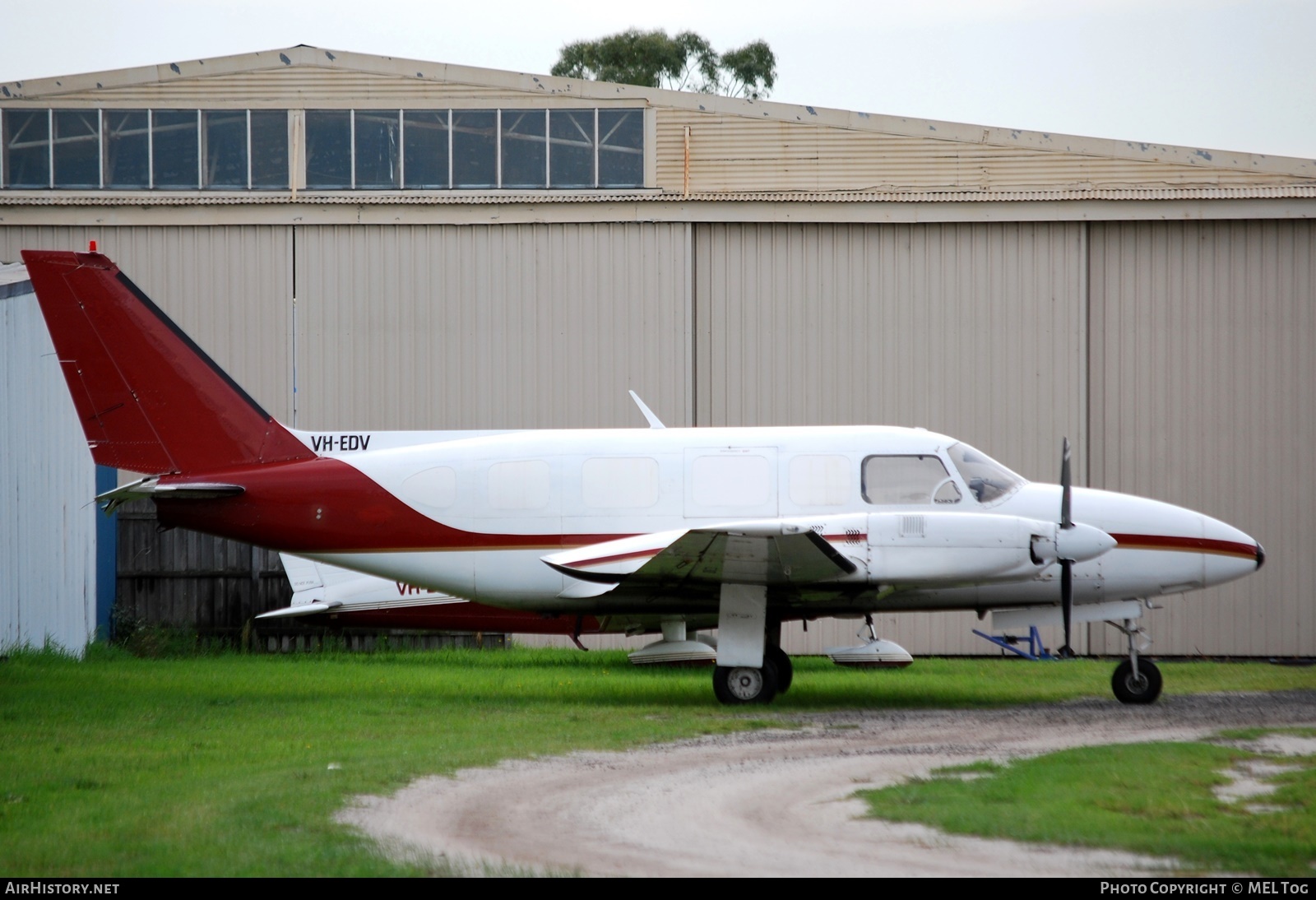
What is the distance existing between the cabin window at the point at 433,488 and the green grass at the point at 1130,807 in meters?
6.47

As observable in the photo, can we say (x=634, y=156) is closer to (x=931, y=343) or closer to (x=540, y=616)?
(x=931, y=343)

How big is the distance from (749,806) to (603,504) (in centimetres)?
593

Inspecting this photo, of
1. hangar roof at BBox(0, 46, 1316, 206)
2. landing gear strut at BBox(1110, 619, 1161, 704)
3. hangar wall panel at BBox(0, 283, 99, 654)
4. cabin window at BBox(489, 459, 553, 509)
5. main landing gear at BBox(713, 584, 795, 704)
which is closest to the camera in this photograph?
main landing gear at BBox(713, 584, 795, 704)

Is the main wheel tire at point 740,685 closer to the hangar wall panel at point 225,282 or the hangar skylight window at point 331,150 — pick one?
the hangar wall panel at point 225,282

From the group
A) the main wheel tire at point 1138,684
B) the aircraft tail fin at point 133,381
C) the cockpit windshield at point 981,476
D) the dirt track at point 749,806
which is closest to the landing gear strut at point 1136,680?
the main wheel tire at point 1138,684

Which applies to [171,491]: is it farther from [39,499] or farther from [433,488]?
[39,499]

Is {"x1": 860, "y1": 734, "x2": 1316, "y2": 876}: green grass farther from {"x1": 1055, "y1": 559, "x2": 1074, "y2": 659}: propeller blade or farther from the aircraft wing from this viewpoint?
the aircraft wing

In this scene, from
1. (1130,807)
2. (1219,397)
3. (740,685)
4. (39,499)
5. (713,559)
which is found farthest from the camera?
(1219,397)

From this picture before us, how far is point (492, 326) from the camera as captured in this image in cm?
1998

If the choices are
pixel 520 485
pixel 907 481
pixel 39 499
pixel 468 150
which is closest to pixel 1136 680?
pixel 907 481

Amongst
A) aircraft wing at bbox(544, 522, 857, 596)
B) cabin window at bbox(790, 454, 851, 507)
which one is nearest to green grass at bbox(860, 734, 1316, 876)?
aircraft wing at bbox(544, 522, 857, 596)

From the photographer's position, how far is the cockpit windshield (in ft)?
42.2

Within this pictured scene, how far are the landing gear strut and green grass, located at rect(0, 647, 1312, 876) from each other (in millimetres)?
925

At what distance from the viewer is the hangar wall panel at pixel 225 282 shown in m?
19.9
